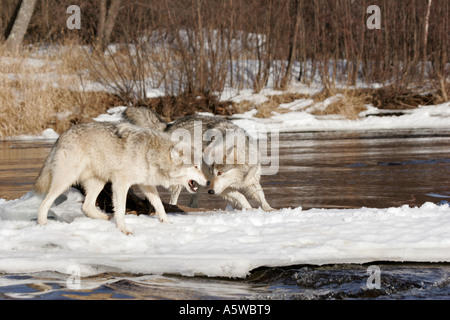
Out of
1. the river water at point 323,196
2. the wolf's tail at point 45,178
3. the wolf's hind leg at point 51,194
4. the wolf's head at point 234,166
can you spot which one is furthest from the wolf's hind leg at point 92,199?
the river water at point 323,196

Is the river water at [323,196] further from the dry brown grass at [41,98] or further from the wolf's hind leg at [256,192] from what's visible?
the dry brown grass at [41,98]

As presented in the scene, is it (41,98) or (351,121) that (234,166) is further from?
(351,121)

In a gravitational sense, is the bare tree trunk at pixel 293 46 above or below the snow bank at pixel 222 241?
above

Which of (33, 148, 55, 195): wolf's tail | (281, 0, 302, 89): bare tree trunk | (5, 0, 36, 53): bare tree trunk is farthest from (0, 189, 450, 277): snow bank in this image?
(5, 0, 36, 53): bare tree trunk

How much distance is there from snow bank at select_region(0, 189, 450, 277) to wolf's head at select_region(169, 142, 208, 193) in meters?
0.46

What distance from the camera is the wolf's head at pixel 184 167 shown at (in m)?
7.64

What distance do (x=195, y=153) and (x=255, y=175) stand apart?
2020mm

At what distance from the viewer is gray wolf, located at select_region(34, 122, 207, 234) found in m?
7.35

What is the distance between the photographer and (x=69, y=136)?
7.45 m

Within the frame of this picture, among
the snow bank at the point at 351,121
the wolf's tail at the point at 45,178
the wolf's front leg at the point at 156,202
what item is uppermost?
the wolf's tail at the point at 45,178

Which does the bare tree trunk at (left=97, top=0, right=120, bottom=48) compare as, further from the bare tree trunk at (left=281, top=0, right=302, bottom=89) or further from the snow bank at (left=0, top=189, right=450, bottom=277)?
the snow bank at (left=0, top=189, right=450, bottom=277)

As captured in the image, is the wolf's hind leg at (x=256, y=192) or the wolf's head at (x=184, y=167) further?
the wolf's hind leg at (x=256, y=192)

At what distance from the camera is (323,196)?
10383 millimetres
